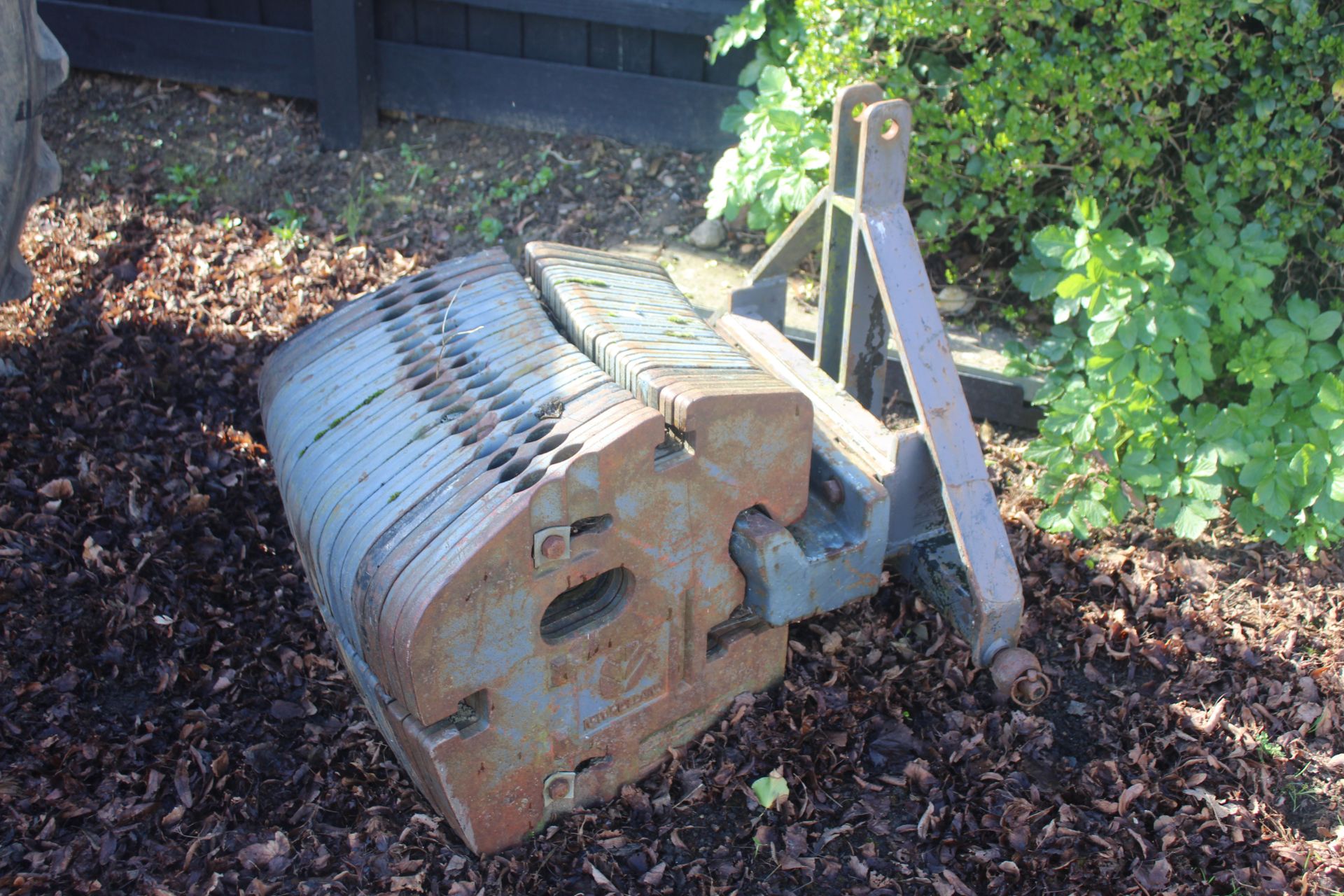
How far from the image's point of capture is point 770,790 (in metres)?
3.03

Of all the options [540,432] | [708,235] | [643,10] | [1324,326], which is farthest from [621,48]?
[540,432]

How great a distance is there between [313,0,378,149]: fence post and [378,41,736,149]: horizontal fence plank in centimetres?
9

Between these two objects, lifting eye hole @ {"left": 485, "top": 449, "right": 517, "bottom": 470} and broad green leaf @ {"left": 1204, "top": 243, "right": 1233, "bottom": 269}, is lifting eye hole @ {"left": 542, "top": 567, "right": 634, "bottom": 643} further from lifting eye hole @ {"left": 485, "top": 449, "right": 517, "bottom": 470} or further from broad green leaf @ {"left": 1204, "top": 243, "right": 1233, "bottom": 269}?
broad green leaf @ {"left": 1204, "top": 243, "right": 1233, "bottom": 269}

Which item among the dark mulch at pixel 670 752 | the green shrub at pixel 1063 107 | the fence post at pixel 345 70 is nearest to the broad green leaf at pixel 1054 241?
the green shrub at pixel 1063 107

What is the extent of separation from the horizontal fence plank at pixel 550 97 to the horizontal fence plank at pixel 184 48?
1.80ft

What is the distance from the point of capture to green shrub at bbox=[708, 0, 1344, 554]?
372 cm

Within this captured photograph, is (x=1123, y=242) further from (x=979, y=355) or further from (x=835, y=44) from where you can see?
(x=835, y=44)

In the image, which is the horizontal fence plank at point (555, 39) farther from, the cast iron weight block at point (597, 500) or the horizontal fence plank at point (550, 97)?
the cast iron weight block at point (597, 500)

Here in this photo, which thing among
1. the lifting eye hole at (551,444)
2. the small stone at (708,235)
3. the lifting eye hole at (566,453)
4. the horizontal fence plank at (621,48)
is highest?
the horizontal fence plank at (621,48)

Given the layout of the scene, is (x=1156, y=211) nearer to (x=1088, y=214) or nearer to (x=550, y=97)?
(x=1088, y=214)

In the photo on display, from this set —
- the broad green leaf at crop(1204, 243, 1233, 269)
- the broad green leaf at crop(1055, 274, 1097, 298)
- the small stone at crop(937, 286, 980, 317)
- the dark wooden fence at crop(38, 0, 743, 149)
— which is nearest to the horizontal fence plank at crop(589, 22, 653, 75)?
the dark wooden fence at crop(38, 0, 743, 149)

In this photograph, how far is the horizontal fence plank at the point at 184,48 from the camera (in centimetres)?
620

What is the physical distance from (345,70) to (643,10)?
1668 millimetres

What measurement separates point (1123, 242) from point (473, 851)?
9.46 ft
